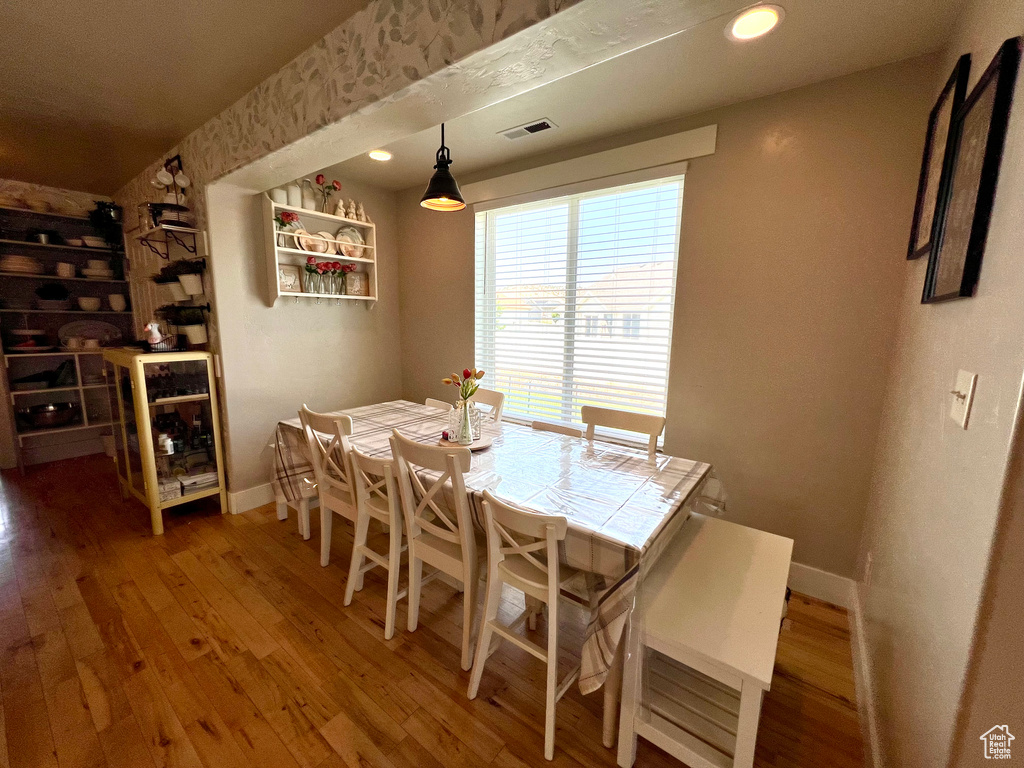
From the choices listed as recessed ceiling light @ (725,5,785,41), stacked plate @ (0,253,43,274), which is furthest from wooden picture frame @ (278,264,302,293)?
recessed ceiling light @ (725,5,785,41)

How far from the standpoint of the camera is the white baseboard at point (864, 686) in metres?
1.22

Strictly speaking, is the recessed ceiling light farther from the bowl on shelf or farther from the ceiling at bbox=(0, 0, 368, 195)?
the bowl on shelf

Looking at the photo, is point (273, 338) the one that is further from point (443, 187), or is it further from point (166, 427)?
point (443, 187)

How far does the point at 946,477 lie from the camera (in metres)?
0.97

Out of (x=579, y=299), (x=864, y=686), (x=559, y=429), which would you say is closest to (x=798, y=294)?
(x=579, y=299)

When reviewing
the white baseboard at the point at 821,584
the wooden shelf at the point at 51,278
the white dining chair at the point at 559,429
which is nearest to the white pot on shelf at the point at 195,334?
the wooden shelf at the point at 51,278

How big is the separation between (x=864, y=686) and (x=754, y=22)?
2464 millimetres

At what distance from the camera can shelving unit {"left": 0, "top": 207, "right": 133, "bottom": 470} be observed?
3363 millimetres

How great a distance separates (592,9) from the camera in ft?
3.40

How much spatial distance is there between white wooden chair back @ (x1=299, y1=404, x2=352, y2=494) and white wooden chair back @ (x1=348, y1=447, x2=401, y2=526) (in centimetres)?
7

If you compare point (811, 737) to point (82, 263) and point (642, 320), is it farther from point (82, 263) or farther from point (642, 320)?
point (82, 263)

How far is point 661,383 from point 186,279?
10.2 ft

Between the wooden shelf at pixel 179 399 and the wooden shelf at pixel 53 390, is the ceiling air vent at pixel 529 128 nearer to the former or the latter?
the wooden shelf at pixel 179 399

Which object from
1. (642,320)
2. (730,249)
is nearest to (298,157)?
(642,320)
